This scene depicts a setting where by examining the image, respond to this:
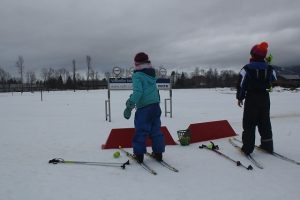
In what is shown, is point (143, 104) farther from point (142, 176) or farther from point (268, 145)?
point (268, 145)

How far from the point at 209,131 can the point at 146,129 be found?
258cm

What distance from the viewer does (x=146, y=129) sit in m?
5.23

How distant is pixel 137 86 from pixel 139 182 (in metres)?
1.55

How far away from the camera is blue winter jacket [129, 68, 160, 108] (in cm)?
512

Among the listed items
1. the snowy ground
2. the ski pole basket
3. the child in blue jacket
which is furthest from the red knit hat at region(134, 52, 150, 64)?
the ski pole basket

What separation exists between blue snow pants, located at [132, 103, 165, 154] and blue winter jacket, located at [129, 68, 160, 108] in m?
0.10

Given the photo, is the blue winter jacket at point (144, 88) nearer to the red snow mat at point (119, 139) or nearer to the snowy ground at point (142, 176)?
the snowy ground at point (142, 176)

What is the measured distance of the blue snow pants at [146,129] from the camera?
5230 millimetres

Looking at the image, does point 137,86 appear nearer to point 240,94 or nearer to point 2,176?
point 240,94

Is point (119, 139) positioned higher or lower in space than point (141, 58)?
lower

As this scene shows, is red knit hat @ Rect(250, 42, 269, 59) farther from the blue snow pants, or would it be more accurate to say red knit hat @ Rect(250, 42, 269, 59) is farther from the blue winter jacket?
the blue snow pants

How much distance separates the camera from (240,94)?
18.4 feet

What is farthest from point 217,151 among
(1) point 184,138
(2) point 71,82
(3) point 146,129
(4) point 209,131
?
(2) point 71,82

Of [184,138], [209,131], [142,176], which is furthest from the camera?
[209,131]
